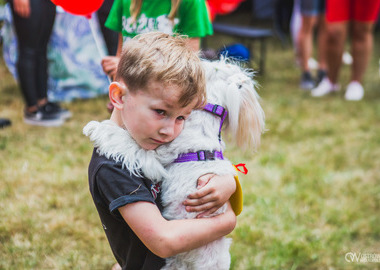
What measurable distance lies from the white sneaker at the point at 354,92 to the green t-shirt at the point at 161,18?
3.30 m

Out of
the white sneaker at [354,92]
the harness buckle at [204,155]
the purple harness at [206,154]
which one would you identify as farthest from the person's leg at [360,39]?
the harness buckle at [204,155]

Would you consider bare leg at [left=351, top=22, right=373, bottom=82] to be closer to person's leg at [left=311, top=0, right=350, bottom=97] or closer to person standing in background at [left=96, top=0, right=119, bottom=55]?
person's leg at [left=311, top=0, right=350, bottom=97]

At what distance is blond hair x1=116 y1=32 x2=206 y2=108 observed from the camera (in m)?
1.12

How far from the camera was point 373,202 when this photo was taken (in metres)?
2.57

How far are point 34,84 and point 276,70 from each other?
3.62m

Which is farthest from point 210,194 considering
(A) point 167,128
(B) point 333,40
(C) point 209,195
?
(B) point 333,40

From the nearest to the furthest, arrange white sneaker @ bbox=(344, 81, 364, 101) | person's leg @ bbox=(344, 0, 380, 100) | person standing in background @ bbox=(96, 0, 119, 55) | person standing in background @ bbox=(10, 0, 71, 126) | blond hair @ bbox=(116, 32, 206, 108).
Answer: blond hair @ bbox=(116, 32, 206, 108) < person standing in background @ bbox=(96, 0, 119, 55) < person standing in background @ bbox=(10, 0, 71, 126) < person's leg @ bbox=(344, 0, 380, 100) < white sneaker @ bbox=(344, 81, 364, 101)

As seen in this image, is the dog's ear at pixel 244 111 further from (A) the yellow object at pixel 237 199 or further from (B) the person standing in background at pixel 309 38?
(B) the person standing in background at pixel 309 38

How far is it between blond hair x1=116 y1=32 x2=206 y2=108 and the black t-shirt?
248 millimetres

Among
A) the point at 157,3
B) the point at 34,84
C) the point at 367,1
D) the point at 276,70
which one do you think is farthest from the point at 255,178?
the point at 276,70

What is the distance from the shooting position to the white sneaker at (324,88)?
480 centimetres

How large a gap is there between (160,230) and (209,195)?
0.18 meters

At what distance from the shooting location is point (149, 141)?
122cm

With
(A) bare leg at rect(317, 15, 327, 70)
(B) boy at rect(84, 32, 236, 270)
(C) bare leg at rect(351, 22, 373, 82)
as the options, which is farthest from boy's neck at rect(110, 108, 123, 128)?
(A) bare leg at rect(317, 15, 327, 70)
